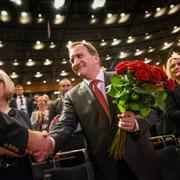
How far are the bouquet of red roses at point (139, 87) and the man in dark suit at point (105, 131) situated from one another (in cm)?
8

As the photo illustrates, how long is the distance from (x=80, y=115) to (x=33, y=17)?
1008 cm

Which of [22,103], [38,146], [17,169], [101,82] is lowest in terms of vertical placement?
[17,169]

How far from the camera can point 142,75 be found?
158 centimetres

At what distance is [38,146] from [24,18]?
1029 cm

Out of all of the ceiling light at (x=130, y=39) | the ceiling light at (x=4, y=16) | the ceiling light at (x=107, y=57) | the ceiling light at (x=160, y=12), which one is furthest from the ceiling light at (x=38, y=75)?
the ceiling light at (x=160, y=12)

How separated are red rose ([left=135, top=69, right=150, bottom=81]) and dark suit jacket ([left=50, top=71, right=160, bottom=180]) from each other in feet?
0.95

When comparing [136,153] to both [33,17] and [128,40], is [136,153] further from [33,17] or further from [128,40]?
[128,40]

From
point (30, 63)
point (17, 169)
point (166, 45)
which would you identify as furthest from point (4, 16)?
point (17, 169)

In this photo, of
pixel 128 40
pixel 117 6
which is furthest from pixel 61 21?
pixel 128 40

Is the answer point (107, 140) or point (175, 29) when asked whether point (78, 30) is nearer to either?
point (175, 29)

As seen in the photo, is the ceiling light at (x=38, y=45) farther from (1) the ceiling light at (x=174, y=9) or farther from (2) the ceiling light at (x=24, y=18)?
(1) the ceiling light at (x=174, y=9)

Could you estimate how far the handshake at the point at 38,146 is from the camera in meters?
1.66

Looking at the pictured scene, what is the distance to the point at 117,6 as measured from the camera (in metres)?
11.8

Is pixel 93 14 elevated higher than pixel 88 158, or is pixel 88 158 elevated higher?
pixel 93 14
